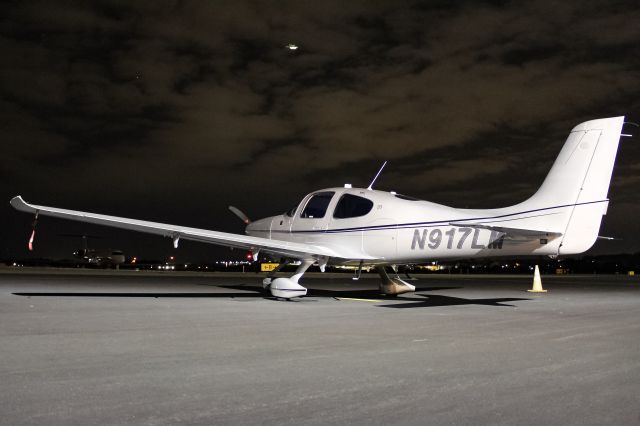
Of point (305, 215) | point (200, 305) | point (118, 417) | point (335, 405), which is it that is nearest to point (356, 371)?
point (335, 405)

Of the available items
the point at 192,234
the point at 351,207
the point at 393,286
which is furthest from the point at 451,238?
the point at 192,234

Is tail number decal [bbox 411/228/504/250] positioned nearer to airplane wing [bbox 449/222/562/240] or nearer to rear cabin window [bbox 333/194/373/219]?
airplane wing [bbox 449/222/562/240]

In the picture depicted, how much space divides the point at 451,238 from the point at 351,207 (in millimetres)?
2943

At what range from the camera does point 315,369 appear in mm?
5840

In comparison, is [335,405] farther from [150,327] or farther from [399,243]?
[399,243]

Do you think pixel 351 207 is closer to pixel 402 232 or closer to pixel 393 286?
pixel 402 232

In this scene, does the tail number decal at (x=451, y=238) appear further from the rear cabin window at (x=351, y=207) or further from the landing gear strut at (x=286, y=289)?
the landing gear strut at (x=286, y=289)

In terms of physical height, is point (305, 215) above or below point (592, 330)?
above

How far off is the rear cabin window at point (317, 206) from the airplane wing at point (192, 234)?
0.85 meters

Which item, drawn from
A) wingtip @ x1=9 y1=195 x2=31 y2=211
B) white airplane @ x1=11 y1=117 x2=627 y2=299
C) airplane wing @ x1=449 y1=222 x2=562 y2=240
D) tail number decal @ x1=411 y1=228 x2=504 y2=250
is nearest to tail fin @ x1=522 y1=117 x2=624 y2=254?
white airplane @ x1=11 y1=117 x2=627 y2=299

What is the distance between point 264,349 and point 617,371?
369 centimetres

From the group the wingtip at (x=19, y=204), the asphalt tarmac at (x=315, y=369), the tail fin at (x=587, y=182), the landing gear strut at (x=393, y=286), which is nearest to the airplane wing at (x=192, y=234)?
the wingtip at (x=19, y=204)

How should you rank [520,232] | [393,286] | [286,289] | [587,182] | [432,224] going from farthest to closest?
[393,286] → [286,289] → [432,224] → [587,182] → [520,232]

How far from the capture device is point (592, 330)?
9422mm
